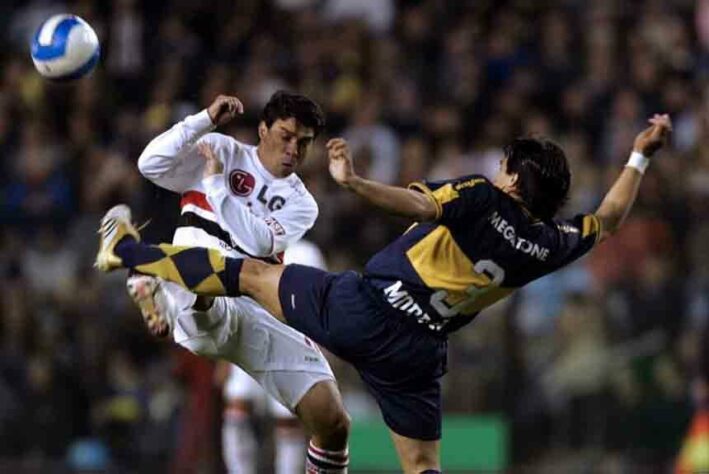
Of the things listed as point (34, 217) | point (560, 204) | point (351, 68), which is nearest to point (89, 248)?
point (34, 217)

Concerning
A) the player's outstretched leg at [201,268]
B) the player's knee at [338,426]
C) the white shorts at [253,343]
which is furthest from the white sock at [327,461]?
the player's outstretched leg at [201,268]

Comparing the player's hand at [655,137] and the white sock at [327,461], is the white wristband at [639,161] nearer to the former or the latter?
the player's hand at [655,137]

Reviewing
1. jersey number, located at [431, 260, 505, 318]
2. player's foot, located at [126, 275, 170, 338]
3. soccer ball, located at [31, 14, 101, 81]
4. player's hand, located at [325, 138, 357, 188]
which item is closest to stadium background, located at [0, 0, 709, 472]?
soccer ball, located at [31, 14, 101, 81]

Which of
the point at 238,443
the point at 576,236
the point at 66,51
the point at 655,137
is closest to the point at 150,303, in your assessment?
the point at 66,51

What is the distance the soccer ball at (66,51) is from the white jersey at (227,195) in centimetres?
54

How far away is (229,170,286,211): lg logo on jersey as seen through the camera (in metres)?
9.82

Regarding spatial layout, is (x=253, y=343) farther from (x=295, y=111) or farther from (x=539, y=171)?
(x=539, y=171)

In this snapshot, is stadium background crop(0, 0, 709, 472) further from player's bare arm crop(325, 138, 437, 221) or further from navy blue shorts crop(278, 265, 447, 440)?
player's bare arm crop(325, 138, 437, 221)

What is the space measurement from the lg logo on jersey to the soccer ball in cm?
93

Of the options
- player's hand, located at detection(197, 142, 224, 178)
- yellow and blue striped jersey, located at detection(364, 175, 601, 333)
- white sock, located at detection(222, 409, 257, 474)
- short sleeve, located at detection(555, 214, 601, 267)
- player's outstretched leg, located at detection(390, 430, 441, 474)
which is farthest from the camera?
white sock, located at detection(222, 409, 257, 474)

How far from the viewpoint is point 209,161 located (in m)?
9.60

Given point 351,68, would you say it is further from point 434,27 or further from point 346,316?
point 346,316

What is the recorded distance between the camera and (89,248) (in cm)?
1519

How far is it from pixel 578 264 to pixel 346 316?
5961mm
